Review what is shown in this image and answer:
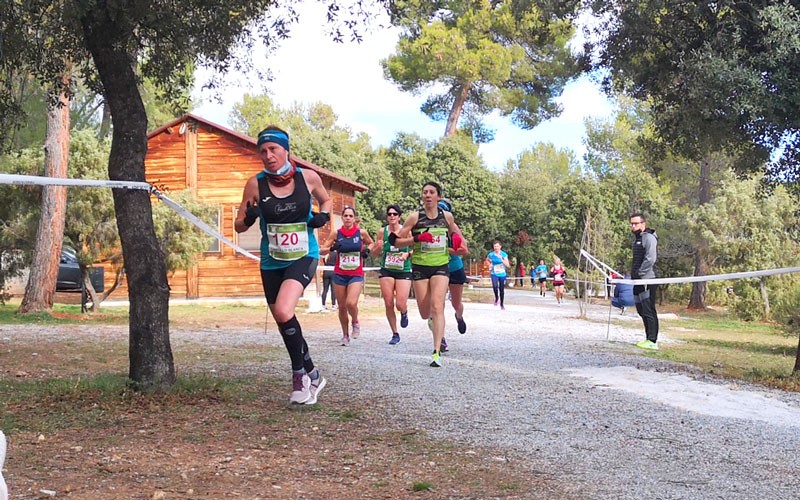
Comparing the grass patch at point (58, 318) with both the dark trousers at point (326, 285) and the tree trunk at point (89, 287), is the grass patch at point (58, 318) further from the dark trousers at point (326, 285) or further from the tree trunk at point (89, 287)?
the dark trousers at point (326, 285)

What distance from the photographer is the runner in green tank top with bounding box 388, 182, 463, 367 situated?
415 inches

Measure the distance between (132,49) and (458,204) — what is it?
129ft

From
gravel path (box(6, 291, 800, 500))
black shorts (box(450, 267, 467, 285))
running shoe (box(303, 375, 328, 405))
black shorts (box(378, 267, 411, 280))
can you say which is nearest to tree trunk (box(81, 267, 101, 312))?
gravel path (box(6, 291, 800, 500))

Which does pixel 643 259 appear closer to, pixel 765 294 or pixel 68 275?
pixel 765 294

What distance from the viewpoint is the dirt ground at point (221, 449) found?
16.2ft

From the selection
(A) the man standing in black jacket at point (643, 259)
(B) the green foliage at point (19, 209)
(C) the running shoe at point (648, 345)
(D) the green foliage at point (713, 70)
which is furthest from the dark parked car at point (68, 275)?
(D) the green foliage at point (713, 70)

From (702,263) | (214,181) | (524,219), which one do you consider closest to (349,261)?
(214,181)

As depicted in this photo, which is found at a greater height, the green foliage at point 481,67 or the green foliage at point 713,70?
the green foliage at point 481,67

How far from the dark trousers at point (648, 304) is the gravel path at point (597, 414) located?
87 centimetres

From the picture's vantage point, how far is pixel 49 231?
1925 centimetres

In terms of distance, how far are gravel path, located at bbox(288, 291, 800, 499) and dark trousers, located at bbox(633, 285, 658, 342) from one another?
871 millimetres

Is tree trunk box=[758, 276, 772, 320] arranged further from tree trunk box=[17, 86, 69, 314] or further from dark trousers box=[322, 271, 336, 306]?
tree trunk box=[17, 86, 69, 314]

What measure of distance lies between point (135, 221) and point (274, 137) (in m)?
1.37

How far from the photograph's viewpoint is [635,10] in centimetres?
1134
